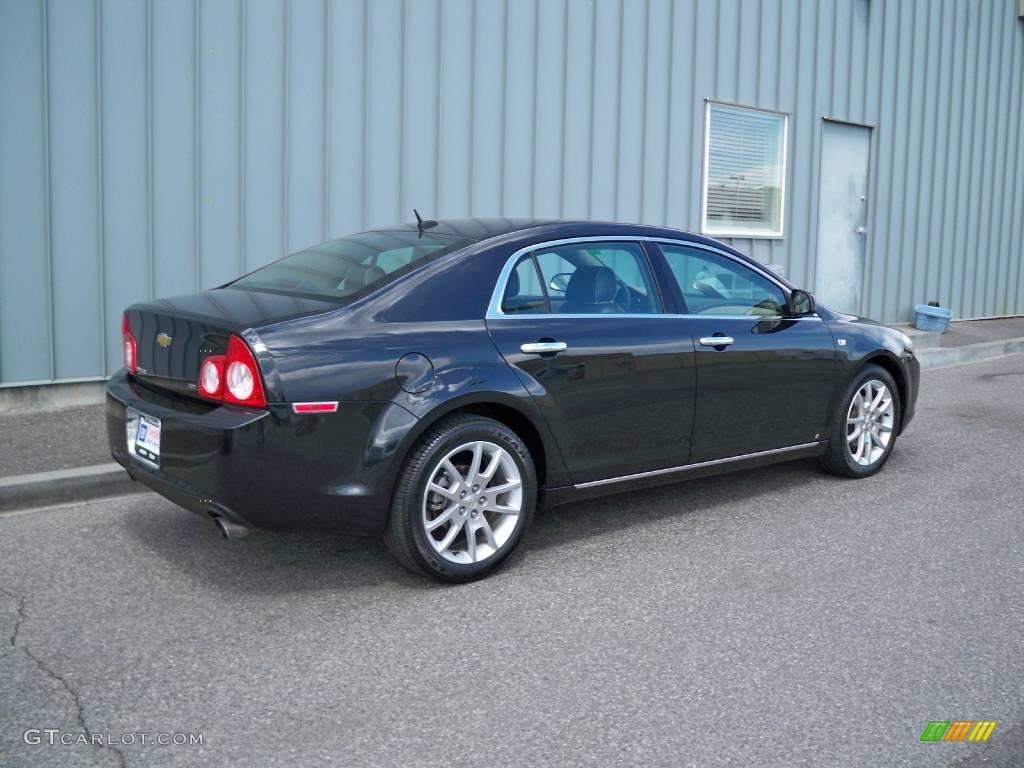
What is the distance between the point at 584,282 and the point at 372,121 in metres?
4.23

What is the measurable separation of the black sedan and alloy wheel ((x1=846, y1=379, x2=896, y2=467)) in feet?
1.62

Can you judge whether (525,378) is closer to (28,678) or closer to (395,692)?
(395,692)

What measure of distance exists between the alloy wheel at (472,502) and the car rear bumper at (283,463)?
0.80ft

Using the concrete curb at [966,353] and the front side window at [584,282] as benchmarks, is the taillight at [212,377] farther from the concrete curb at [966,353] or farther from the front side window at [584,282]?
the concrete curb at [966,353]

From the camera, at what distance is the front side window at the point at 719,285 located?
5113 mm

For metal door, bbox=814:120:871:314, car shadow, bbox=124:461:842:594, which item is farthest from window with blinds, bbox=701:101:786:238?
car shadow, bbox=124:461:842:594

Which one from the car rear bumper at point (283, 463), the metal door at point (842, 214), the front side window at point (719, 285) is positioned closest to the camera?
the car rear bumper at point (283, 463)

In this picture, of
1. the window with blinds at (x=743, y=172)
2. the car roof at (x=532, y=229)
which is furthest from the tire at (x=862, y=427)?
the window with blinds at (x=743, y=172)

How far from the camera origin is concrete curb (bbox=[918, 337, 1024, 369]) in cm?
1166

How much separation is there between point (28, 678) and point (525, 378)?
213 centimetres

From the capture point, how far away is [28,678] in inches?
129

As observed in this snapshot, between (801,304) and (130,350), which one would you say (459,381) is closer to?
(130,350)

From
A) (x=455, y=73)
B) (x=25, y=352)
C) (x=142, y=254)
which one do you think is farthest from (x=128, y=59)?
(x=455, y=73)

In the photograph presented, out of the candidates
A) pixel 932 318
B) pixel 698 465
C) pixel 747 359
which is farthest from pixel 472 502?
pixel 932 318
